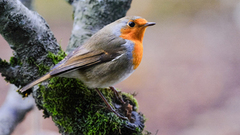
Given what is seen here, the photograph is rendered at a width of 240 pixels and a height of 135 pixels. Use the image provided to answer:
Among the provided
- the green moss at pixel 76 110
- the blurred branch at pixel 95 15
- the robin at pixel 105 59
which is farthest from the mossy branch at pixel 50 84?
the blurred branch at pixel 95 15

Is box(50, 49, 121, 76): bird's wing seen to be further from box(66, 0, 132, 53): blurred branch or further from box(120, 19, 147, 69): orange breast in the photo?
box(66, 0, 132, 53): blurred branch

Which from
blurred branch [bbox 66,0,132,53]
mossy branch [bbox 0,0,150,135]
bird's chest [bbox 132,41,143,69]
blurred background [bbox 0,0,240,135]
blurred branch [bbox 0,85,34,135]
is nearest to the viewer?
mossy branch [bbox 0,0,150,135]

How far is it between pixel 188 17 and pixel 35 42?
4.35 m

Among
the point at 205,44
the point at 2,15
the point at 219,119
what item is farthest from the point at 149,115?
the point at 2,15

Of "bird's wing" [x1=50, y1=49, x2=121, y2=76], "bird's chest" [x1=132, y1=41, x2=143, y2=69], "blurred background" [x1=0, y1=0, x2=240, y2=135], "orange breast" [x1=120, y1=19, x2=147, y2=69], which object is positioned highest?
"blurred background" [x1=0, y1=0, x2=240, y2=135]

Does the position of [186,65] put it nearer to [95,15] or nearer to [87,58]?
[95,15]

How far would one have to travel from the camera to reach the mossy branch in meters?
1.75

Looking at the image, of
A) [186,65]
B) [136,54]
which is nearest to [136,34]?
[136,54]

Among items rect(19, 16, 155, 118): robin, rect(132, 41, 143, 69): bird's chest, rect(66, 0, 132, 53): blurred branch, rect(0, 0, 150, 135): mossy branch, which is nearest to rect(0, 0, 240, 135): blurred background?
rect(66, 0, 132, 53): blurred branch

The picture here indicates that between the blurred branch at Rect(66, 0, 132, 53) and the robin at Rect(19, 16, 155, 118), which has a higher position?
the blurred branch at Rect(66, 0, 132, 53)

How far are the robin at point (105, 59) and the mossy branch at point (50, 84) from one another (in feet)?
0.34

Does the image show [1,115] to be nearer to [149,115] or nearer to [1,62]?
[1,62]

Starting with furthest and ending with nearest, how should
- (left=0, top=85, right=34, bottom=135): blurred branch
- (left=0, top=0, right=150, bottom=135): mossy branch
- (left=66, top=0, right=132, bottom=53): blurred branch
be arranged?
(left=66, top=0, right=132, bottom=53): blurred branch
(left=0, top=85, right=34, bottom=135): blurred branch
(left=0, top=0, right=150, bottom=135): mossy branch

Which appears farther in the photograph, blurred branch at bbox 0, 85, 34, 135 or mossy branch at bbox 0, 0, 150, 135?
blurred branch at bbox 0, 85, 34, 135
